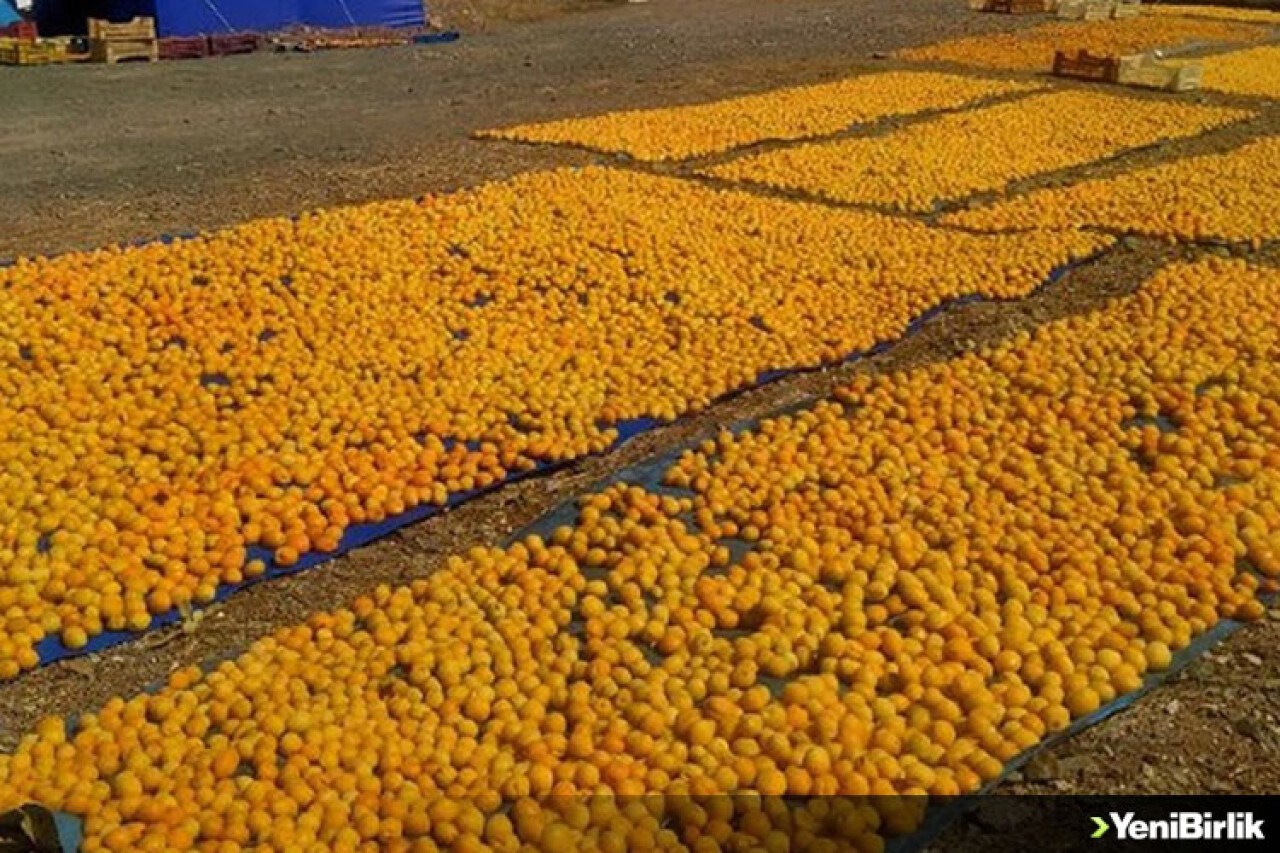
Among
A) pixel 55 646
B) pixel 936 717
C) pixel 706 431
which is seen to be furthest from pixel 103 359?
pixel 936 717

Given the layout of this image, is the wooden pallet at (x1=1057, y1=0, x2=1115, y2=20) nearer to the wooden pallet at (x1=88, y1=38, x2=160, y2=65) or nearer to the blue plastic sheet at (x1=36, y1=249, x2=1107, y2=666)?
the wooden pallet at (x1=88, y1=38, x2=160, y2=65)

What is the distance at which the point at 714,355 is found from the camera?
305 inches

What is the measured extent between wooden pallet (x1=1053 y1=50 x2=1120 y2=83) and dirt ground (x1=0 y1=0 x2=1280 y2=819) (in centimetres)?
294

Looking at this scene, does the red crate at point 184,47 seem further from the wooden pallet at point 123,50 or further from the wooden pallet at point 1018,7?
the wooden pallet at point 1018,7

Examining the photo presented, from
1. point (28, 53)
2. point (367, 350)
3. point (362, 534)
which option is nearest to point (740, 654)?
point (362, 534)

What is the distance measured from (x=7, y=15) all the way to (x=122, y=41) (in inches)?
156

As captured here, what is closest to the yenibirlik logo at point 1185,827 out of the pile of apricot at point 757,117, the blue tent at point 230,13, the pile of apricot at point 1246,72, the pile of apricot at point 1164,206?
the pile of apricot at point 1164,206

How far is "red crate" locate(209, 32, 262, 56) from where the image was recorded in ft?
78.5

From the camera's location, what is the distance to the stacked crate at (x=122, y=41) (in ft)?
74.7

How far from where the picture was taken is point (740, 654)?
14.9 ft

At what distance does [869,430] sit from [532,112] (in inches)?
459

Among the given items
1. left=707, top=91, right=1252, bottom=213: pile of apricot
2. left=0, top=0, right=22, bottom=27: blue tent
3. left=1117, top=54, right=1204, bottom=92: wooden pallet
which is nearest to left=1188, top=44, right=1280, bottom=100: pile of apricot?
left=1117, top=54, right=1204, bottom=92: wooden pallet

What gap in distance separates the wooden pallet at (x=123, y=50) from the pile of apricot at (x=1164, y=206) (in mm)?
18508

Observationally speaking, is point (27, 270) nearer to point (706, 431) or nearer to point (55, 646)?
point (55, 646)
